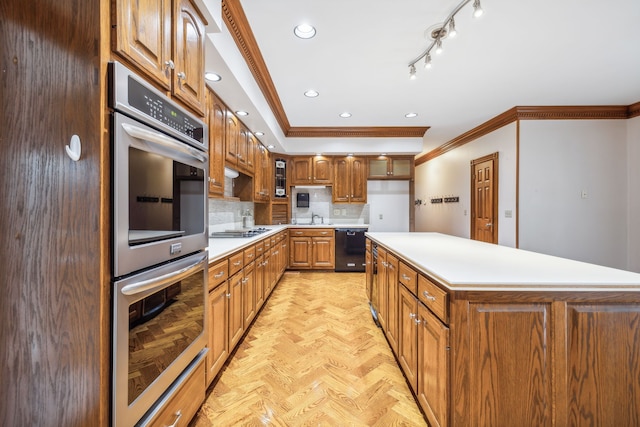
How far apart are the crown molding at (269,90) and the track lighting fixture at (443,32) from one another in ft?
4.88

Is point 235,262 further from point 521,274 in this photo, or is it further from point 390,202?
point 390,202

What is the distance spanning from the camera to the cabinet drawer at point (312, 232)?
16.2ft

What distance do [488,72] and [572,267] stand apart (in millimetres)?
2356

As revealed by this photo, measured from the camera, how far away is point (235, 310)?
6.77 ft

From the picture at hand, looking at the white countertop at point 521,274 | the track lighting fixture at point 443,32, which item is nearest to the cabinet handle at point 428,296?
the white countertop at point 521,274

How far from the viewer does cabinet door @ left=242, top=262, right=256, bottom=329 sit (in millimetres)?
2281

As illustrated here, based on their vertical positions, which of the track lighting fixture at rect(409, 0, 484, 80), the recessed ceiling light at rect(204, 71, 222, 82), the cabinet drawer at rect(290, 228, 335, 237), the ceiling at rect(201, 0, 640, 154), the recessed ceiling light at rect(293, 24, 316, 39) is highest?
the ceiling at rect(201, 0, 640, 154)

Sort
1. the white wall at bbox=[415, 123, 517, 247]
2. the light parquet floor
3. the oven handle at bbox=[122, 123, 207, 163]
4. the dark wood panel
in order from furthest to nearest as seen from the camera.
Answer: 1. the white wall at bbox=[415, 123, 517, 247]
2. the light parquet floor
3. the oven handle at bbox=[122, 123, 207, 163]
4. the dark wood panel

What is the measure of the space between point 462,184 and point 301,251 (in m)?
3.54

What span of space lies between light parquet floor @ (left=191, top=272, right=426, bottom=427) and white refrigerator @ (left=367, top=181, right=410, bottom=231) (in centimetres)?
277

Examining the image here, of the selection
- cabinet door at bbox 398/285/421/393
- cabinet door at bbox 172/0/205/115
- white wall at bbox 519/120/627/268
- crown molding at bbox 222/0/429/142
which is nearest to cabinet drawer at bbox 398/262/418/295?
cabinet door at bbox 398/285/421/393

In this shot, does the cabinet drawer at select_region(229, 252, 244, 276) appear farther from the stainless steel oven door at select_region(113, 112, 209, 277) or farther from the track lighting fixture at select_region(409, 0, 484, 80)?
the track lighting fixture at select_region(409, 0, 484, 80)

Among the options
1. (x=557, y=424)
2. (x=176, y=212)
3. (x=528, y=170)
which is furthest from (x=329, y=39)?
(x=528, y=170)

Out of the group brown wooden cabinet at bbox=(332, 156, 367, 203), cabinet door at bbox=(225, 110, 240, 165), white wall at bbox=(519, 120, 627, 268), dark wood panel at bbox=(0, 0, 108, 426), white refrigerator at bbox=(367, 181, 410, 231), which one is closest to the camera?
dark wood panel at bbox=(0, 0, 108, 426)
